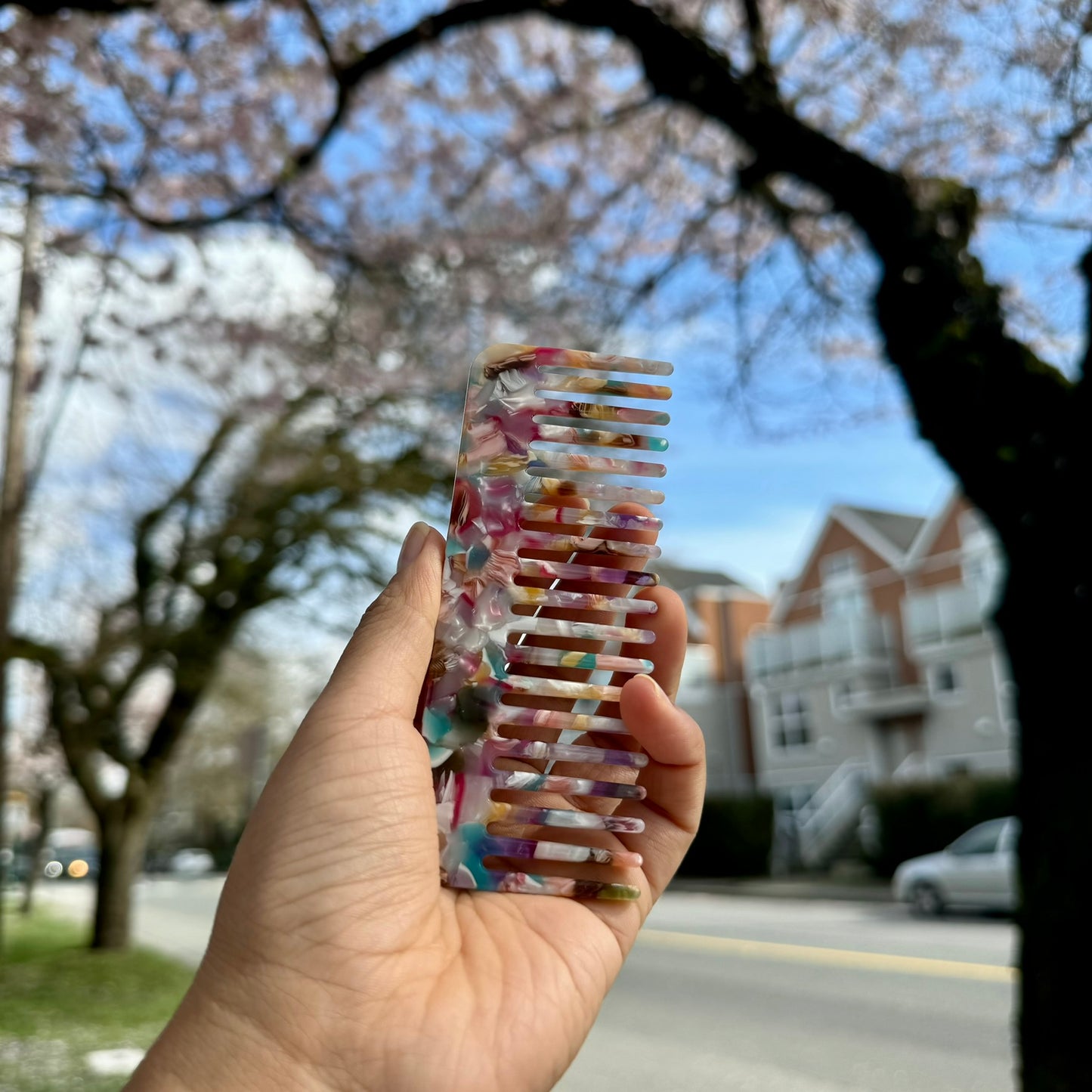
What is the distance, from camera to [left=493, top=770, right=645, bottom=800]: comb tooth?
1331 mm

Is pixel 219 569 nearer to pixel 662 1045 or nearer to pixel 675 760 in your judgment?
pixel 662 1045

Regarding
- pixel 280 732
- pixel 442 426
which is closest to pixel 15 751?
pixel 280 732

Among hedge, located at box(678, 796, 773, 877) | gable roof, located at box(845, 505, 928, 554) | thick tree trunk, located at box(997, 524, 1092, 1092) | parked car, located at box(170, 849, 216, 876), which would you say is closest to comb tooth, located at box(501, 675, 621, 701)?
thick tree trunk, located at box(997, 524, 1092, 1092)

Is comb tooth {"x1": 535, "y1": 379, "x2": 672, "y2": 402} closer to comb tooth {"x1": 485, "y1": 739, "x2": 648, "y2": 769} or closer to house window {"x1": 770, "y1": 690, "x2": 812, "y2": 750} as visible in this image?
comb tooth {"x1": 485, "y1": 739, "x2": 648, "y2": 769}

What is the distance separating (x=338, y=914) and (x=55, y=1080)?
209 inches

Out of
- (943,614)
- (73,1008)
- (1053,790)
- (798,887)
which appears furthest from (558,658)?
(943,614)

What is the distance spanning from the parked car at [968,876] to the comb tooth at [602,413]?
1333cm

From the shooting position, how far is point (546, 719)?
1.34m

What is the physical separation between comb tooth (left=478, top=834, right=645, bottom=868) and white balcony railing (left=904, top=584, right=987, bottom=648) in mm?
23733

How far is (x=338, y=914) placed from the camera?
1.19 meters

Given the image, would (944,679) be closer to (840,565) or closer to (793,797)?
(840,565)

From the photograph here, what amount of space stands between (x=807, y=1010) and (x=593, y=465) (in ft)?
26.5

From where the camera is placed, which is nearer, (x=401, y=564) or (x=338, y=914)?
(x=338, y=914)

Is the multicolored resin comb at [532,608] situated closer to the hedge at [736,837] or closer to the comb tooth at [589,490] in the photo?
the comb tooth at [589,490]
